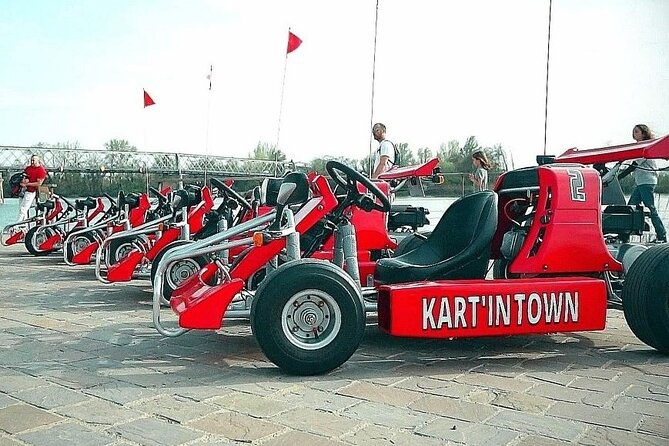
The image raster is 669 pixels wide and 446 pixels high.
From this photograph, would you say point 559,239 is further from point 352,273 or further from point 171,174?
point 171,174

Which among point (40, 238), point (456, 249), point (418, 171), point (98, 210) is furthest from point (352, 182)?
point (40, 238)

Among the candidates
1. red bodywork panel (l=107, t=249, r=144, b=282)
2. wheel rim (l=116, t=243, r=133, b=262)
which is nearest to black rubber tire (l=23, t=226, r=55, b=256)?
wheel rim (l=116, t=243, r=133, b=262)

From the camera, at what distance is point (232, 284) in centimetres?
454

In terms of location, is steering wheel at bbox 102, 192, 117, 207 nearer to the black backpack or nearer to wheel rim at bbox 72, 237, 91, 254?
wheel rim at bbox 72, 237, 91, 254

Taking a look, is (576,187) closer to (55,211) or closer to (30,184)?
(55,211)

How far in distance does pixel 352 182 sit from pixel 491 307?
1176mm

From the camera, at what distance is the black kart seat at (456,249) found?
487cm

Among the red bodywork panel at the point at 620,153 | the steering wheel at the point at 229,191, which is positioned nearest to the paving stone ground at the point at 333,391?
the red bodywork panel at the point at 620,153

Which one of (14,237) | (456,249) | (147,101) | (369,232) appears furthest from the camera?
(14,237)

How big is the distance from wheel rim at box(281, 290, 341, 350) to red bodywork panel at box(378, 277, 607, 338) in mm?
398

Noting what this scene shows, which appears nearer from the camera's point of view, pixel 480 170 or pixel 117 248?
pixel 480 170

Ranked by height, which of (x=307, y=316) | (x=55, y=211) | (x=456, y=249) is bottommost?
(x=307, y=316)

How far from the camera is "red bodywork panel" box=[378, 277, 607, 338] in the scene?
4418 mm

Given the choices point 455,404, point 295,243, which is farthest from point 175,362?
point 455,404
